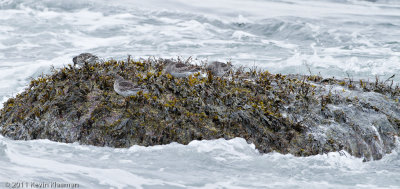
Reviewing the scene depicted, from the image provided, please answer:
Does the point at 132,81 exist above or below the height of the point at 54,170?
above

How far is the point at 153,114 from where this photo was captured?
660 cm

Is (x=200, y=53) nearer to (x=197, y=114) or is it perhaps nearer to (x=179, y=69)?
(x=179, y=69)

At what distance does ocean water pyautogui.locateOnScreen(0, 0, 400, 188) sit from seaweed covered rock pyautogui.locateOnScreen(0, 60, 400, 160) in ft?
0.74

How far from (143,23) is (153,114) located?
1644 centimetres

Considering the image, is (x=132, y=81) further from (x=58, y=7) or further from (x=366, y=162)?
(x=58, y=7)

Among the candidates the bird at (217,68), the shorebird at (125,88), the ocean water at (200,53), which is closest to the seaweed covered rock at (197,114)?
the shorebird at (125,88)

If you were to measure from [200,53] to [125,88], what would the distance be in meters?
10.7

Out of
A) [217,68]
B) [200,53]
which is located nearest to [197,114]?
[217,68]

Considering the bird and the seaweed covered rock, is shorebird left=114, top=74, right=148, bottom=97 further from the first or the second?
the bird

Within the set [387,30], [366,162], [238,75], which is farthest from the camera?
[387,30]

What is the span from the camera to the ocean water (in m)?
5.69

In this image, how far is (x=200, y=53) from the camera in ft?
56.4

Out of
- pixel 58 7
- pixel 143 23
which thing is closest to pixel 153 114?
pixel 143 23

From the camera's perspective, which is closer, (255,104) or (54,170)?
(54,170)
